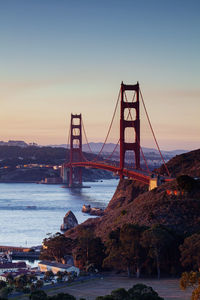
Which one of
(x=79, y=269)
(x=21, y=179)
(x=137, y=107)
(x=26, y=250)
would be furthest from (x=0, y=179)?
(x=79, y=269)

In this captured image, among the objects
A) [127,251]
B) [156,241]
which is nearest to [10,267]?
[127,251]

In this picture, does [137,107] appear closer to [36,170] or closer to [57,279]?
[57,279]

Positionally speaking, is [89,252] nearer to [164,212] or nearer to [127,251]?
[127,251]

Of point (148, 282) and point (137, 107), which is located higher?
point (137, 107)

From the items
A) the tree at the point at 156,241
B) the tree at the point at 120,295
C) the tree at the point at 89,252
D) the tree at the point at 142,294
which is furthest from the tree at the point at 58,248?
the tree at the point at 120,295

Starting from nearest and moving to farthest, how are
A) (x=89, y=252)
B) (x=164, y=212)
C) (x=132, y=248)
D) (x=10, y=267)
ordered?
(x=132, y=248)
(x=89, y=252)
(x=10, y=267)
(x=164, y=212)
